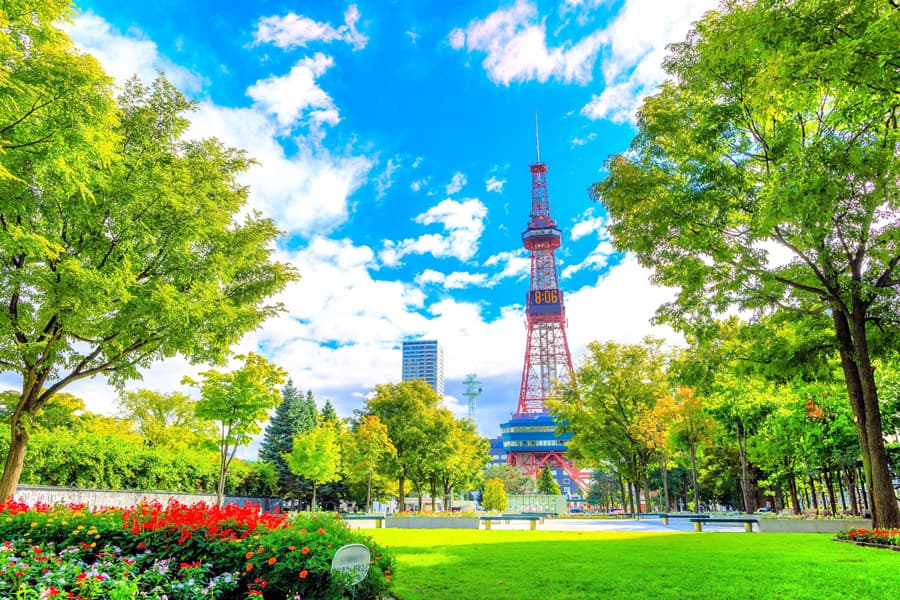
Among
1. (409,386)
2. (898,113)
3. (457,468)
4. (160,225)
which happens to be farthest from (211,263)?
(457,468)

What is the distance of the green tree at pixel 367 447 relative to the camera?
32062 mm

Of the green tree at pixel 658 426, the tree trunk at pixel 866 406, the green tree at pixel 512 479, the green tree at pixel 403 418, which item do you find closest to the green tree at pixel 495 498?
the green tree at pixel 403 418

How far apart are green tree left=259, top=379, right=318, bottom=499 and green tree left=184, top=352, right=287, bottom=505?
2203 cm

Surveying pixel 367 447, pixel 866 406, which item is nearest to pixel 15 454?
pixel 866 406

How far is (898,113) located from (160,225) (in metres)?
15.8

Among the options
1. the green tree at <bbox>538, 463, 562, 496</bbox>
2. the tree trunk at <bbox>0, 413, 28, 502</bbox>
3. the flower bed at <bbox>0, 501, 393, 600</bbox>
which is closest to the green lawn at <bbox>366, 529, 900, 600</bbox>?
the flower bed at <bbox>0, 501, 393, 600</bbox>

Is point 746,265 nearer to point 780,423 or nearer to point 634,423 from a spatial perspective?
point 780,423

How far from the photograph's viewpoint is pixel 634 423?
31578 millimetres

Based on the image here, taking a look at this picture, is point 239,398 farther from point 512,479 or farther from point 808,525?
point 512,479

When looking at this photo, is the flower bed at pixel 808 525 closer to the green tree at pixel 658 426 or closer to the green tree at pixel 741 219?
the green tree at pixel 741 219

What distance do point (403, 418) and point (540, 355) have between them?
185 ft

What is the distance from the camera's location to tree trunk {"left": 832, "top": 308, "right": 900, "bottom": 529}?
11.6m

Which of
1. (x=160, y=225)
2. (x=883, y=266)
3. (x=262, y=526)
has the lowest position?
(x=262, y=526)

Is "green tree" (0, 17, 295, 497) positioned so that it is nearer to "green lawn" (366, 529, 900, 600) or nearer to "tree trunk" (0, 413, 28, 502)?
"tree trunk" (0, 413, 28, 502)
